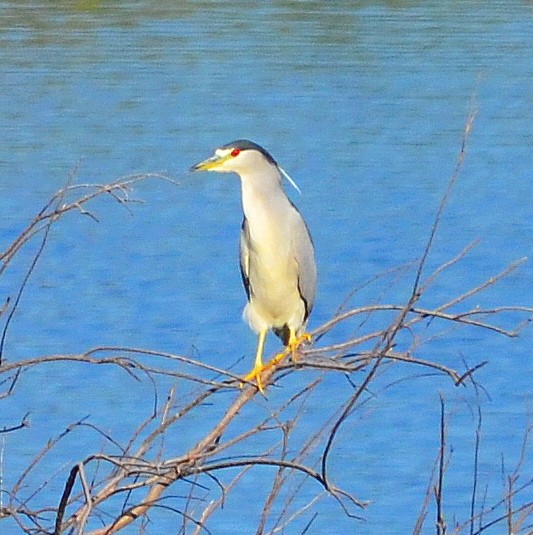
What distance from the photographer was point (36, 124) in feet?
41.4

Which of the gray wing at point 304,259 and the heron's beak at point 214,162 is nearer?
the heron's beak at point 214,162

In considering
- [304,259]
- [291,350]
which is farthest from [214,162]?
[291,350]

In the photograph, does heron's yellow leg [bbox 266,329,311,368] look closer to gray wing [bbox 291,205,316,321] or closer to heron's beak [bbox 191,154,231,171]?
gray wing [bbox 291,205,316,321]

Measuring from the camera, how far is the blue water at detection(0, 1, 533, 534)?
21.6ft

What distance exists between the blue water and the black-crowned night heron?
340 millimetres

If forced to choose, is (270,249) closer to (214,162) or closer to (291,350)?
(214,162)

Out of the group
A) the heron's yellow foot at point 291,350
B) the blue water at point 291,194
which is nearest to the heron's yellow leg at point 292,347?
the heron's yellow foot at point 291,350

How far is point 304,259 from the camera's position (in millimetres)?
4879

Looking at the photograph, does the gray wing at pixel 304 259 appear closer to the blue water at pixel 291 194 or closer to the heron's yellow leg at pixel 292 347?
the heron's yellow leg at pixel 292 347

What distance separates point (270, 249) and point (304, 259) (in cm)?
12

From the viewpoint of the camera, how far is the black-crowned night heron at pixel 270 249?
4637 millimetres

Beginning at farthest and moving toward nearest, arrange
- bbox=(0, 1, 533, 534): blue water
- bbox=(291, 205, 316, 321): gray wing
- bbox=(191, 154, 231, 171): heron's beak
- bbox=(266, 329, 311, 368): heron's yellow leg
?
bbox=(0, 1, 533, 534): blue water → bbox=(291, 205, 316, 321): gray wing → bbox=(191, 154, 231, 171): heron's beak → bbox=(266, 329, 311, 368): heron's yellow leg

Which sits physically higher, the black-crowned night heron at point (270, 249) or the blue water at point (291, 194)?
the black-crowned night heron at point (270, 249)

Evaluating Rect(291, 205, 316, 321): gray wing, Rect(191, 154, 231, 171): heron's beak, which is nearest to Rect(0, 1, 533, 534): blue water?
Rect(291, 205, 316, 321): gray wing
